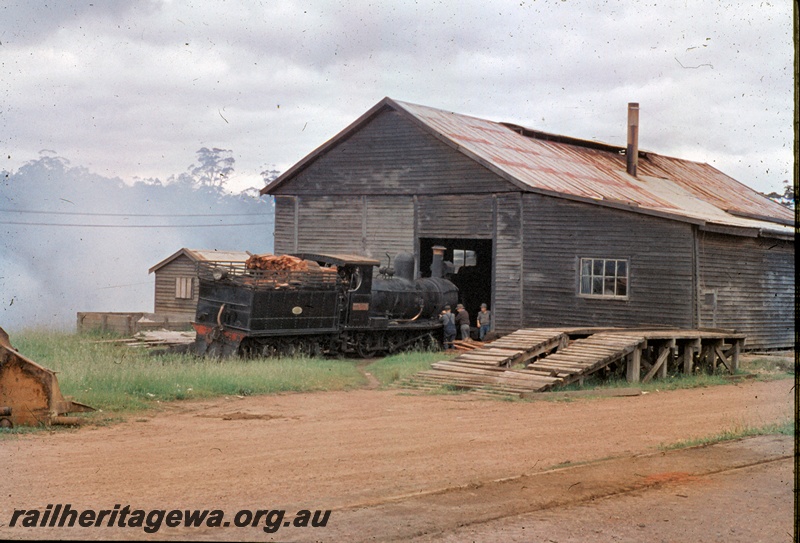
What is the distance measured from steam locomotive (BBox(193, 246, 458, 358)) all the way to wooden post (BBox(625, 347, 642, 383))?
7.86m

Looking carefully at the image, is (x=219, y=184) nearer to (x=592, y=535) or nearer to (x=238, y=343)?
(x=238, y=343)

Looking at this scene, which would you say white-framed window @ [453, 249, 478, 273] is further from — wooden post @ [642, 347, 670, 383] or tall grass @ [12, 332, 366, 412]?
wooden post @ [642, 347, 670, 383]

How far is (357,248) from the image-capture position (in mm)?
31250

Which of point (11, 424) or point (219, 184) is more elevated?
point (219, 184)

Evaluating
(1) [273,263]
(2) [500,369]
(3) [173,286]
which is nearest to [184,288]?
(3) [173,286]

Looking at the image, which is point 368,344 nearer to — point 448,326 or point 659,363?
point 448,326

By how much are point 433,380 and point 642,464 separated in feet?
27.9

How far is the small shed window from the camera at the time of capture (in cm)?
3788

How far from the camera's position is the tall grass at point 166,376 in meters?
15.1

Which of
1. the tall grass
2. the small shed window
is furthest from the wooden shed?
the tall grass

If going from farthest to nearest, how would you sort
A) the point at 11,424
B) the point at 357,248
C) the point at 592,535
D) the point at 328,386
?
1. the point at 357,248
2. the point at 328,386
3. the point at 11,424
4. the point at 592,535

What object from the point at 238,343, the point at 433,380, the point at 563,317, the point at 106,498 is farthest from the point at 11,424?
the point at 563,317

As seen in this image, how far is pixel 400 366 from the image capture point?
2239 cm

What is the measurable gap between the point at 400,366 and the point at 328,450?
11018mm
